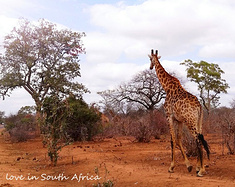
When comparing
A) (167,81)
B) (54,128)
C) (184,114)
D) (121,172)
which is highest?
(167,81)

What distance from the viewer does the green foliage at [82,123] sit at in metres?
16.1

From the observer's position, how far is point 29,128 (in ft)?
79.3

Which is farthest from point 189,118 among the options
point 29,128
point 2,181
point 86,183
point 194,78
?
point 194,78

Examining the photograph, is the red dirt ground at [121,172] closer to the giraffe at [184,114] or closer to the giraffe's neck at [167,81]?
the giraffe at [184,114]

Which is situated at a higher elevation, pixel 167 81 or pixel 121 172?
pixel 167 81

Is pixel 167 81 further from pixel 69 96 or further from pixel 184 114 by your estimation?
pixel 69 96

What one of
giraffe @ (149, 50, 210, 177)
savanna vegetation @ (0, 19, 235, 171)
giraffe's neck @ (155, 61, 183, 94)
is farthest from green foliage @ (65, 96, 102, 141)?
giraffe @ (149, 50, 210, 177)

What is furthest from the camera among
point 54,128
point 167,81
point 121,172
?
point 54,128

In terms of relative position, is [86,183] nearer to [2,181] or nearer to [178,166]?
[2,181]

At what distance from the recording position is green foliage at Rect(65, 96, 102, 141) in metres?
16.1

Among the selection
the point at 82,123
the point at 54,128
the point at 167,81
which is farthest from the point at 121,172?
the point at 82,123

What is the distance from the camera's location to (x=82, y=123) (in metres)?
16.4

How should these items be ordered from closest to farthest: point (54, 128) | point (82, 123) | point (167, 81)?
1. point (167, 81)
2. point (54, 128)
3. point (82, 123)

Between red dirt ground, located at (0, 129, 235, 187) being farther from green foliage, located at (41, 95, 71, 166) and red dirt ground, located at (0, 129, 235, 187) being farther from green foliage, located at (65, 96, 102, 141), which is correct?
green foliage, located at (65, 96, 102, 141)
